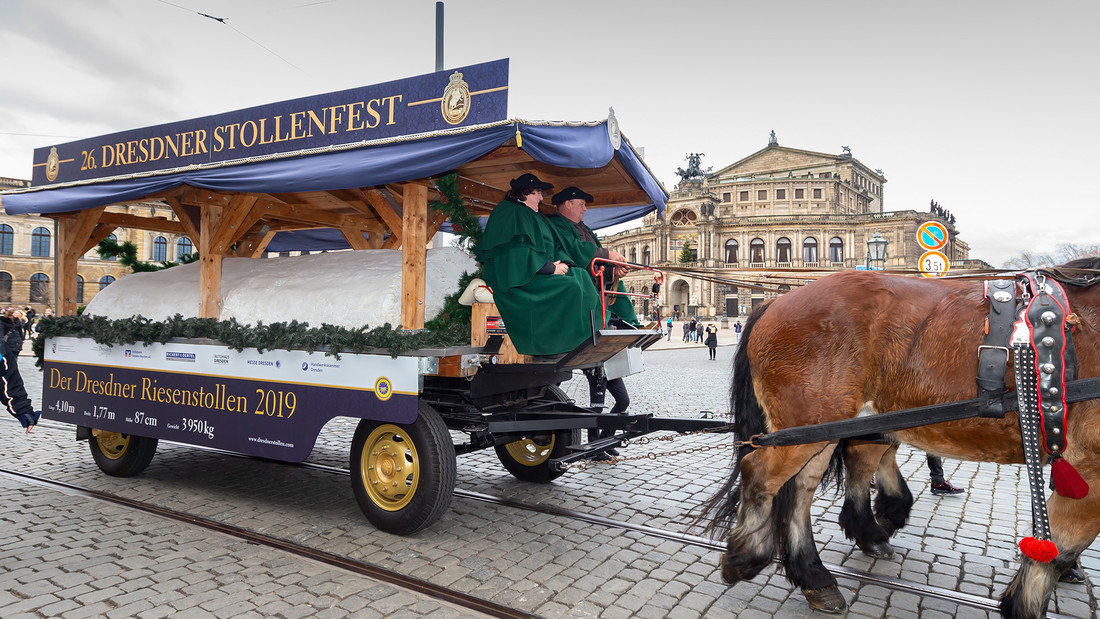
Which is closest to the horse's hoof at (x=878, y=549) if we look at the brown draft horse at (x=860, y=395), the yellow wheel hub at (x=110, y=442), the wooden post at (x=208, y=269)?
the brown draft horse at (x=860, y=395)

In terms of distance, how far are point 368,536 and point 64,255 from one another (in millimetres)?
4825

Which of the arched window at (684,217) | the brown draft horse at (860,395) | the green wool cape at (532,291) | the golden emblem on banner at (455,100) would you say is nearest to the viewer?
the brown draft horse at (860,395)

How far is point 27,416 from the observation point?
817 cm

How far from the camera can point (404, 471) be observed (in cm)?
478

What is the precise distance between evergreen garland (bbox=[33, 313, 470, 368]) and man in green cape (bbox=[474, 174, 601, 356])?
1.63ft

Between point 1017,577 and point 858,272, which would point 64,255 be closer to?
point 858,272

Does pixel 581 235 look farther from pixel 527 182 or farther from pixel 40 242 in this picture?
pixel 40 242

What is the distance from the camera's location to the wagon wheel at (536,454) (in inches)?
238

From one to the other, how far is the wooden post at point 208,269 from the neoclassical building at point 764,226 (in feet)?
211

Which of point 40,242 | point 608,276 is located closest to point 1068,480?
point 608,276

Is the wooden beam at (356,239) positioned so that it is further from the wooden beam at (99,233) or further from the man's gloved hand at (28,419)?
the man's gloved hand at (28,419)

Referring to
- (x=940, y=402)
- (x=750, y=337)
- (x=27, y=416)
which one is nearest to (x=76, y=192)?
(x=27, y=416)

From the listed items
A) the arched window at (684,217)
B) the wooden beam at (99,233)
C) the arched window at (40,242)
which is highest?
the arched window at (684,217)

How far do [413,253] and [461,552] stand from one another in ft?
6.98
